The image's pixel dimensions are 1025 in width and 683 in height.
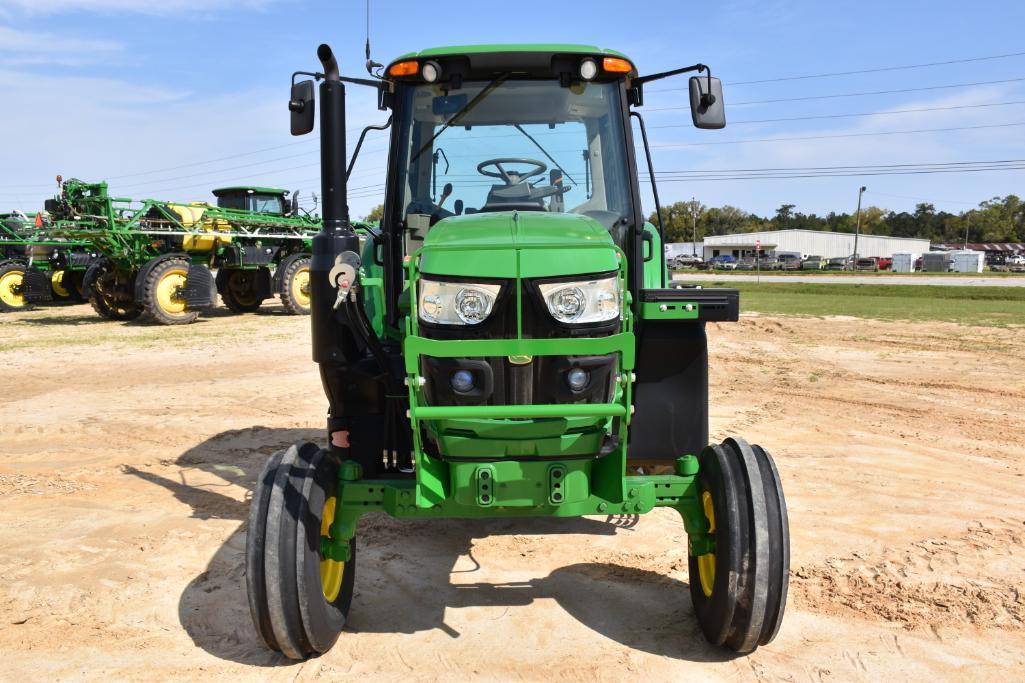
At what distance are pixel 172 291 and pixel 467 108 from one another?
13918 mm

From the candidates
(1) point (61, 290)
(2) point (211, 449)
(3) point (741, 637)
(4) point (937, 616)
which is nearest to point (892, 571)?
(4) point (937, 616)

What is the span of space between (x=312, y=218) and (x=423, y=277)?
18.8 m

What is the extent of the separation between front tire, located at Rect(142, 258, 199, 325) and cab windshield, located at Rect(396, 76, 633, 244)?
13312mm

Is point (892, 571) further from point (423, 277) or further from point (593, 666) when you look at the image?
point (423, 277)

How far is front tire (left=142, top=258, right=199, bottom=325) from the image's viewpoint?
16031 millimetres

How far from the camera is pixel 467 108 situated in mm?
4148

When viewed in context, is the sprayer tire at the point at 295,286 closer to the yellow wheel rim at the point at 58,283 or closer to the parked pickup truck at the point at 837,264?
the yellow wheel rim at the point at 58,283

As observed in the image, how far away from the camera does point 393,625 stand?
143 inches

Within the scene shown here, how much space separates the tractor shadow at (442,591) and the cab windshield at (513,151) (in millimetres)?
1708

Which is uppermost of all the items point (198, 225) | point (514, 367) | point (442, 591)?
point (198, 225)

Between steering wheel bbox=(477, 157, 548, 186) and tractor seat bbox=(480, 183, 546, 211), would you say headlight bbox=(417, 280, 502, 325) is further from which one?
steering wheel bbox=(477, 157, 548, 186)

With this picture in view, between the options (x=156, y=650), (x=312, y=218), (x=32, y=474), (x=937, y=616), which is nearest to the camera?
(x=156, y=650)

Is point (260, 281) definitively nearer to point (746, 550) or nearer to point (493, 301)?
point (493, 301)

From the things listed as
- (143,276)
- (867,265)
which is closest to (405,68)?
(143,276)
